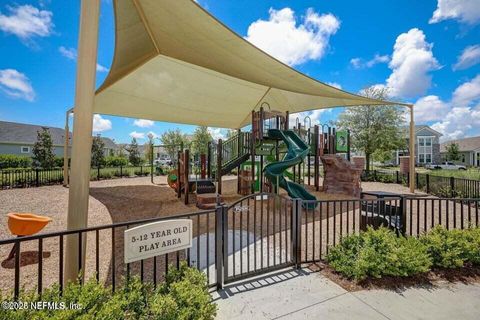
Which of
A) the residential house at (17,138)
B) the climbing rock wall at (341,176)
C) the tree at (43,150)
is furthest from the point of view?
the residential house at (17,138)

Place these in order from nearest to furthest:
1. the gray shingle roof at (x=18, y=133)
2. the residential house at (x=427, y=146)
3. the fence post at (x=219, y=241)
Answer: the fence post at (x=219, y=241), the gray shingle roof at (x=18, y=133), the residential house at (x=427, y=146)

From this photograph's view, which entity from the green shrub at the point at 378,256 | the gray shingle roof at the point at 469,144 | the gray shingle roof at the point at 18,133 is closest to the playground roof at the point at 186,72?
the green shrub at the point at 378,256

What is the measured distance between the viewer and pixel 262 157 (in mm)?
10352

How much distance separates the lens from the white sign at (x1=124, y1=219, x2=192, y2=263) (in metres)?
2.23

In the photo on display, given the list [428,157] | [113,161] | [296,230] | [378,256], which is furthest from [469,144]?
[113,161]

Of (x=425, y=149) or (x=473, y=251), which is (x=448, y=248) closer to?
(x=473, y=251)

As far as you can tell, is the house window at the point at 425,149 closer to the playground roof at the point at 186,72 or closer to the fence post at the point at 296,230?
the playground roof at the point at 186,72

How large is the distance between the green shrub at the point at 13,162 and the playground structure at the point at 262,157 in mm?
24160

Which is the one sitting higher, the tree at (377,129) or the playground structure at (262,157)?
the tree at (377,129)

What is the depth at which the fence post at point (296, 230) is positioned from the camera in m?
3.56

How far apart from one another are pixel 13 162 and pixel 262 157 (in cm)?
2854

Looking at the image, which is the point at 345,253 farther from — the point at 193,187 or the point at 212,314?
the point at 193,187

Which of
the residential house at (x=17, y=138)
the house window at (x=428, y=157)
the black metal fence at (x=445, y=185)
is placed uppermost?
the residential house at (x=17, y=138)

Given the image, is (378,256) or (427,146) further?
(427,146)
